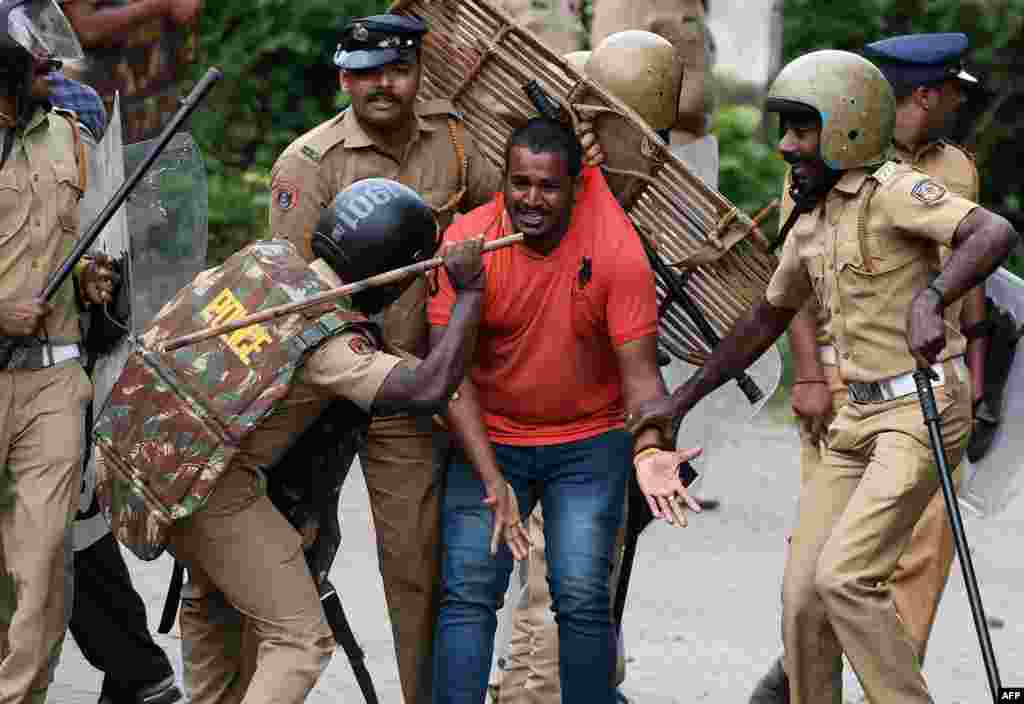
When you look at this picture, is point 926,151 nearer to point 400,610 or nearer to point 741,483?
point 400,610

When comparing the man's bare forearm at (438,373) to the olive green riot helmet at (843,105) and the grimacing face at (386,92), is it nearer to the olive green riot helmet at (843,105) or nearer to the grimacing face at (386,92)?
the grimacing face at (386,92)

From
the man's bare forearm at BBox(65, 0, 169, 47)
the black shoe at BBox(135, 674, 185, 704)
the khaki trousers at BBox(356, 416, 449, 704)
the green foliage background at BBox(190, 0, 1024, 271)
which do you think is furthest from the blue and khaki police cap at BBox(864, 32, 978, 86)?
the green foliage background at BBox(190, 0, 1024, 271)

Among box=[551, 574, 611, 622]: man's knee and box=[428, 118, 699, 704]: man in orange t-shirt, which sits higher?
box=[428, 118, 699, 704]: man in orange t-shirt

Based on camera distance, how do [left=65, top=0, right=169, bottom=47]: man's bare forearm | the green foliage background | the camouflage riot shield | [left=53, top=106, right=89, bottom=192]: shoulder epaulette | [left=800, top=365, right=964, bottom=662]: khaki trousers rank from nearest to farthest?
[left=53, top=106, right=89, bottom=192]: shoulder epaulette < [left=800, top=365, right=964, bottom=662]: khaki trousers < the camouflage riot shield < [left=65, top=0, right=169, bottom=47]: man's bare forearm < the green foliage background

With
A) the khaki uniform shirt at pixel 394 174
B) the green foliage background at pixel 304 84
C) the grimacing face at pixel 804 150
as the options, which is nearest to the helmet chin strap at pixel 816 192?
the grimacing face at pixel 804 150

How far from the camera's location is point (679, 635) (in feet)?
26.9

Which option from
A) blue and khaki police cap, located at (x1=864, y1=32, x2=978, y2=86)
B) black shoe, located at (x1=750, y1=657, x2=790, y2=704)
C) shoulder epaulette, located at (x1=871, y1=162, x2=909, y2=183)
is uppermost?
blue and khaki police cap, located at (x1=864, y1=32, x2=978, y2=86)

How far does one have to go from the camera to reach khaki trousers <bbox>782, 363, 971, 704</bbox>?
5699 mm

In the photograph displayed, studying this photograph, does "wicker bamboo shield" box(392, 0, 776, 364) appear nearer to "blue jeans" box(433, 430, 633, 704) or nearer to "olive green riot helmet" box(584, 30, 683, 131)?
"olive green riot helmet" box(584, 30, 683, 131)

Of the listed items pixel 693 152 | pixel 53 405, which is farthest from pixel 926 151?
pixel 53 405

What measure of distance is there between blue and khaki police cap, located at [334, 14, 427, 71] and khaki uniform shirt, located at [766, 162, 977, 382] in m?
1.25

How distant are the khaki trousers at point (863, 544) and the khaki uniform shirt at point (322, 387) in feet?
4.13

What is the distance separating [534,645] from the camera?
6.59 metres

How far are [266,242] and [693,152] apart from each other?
7.62ft
